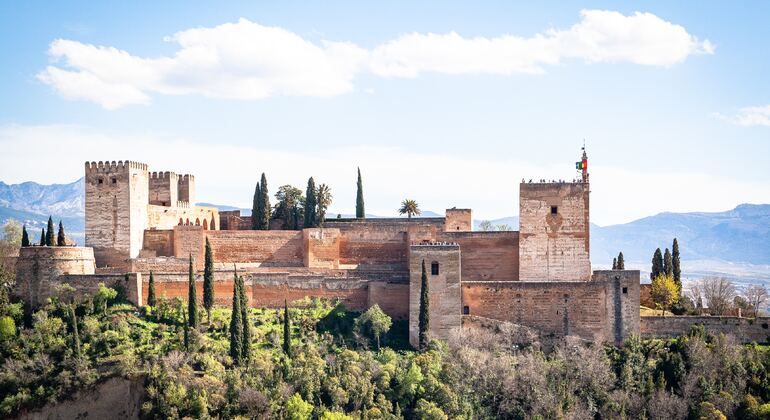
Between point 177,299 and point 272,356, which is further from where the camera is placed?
point 177,299

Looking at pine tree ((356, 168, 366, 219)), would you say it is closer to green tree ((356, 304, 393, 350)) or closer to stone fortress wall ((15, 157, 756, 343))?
stone fortress wall ((15, 157, 756, 343))

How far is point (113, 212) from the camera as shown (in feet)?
138

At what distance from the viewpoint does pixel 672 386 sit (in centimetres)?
3566

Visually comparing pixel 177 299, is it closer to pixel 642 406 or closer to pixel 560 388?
pixel 560 388

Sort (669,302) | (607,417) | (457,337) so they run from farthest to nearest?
(669,302), (457,337), (607,417)

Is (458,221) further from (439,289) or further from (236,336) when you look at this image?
(236,336)

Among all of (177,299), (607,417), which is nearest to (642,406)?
(607,417)

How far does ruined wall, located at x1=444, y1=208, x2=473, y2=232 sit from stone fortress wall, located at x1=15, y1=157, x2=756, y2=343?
6cm

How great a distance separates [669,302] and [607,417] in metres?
8.32

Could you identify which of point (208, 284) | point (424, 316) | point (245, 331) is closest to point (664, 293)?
point (424, 316)

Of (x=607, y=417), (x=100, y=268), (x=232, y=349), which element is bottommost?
(x=607, y=417)

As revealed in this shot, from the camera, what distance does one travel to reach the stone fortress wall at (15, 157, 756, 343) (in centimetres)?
3788

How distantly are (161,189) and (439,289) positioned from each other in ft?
50.6

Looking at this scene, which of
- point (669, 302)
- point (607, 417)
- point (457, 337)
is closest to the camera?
point (607, 417)
